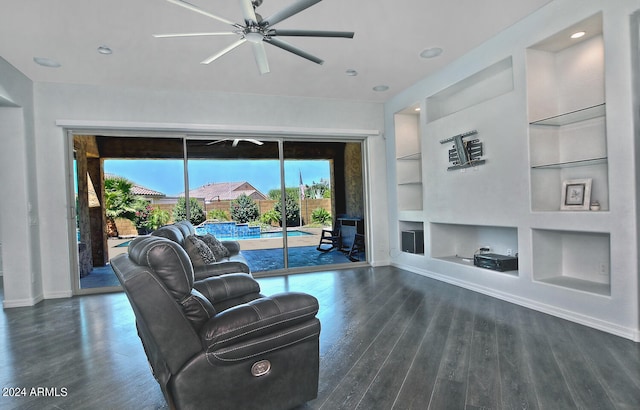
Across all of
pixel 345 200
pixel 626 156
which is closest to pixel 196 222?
pixel 345 200

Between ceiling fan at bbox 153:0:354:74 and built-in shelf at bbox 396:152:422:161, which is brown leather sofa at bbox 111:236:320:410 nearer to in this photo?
ceiling fan at bbox 153:0:354:74

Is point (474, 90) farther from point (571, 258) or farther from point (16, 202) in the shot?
point (16, 202)

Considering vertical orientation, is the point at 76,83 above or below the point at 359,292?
above

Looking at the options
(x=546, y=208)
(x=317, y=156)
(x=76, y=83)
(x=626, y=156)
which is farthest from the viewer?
(x=317, y=156)

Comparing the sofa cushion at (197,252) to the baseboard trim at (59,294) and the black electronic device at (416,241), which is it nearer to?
the baseboard trim at (59,294)

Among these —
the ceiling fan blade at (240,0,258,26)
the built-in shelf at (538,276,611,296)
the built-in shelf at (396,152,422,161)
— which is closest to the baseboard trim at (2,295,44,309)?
the ceiling fan blade at (240,0,258,26)

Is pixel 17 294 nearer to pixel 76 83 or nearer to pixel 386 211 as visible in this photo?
pixel 76 83

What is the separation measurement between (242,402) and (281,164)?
4.54m

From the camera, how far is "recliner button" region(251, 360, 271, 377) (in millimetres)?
1718

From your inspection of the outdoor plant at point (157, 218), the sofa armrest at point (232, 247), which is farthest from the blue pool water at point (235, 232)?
the sofa armrest at point (232, 247)

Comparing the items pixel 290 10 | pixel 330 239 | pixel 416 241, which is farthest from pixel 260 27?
pixel 330 239

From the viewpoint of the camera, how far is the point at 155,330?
5.09 ft

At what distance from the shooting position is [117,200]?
16.7 feet

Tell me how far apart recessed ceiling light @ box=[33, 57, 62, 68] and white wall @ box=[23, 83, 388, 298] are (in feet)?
2.16
